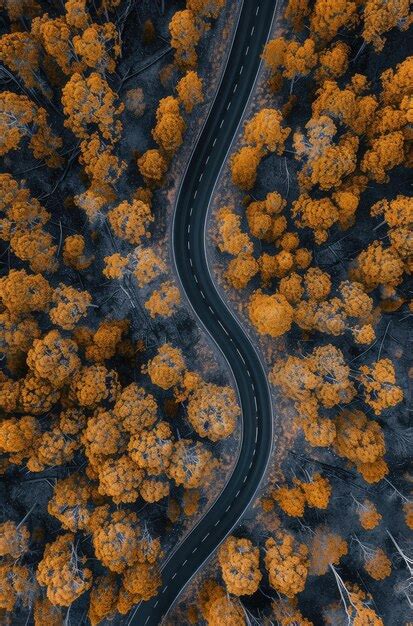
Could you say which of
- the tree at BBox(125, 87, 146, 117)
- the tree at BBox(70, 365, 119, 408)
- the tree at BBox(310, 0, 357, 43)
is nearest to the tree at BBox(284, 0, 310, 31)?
the tree at BBox(310, 0, 357, 43)

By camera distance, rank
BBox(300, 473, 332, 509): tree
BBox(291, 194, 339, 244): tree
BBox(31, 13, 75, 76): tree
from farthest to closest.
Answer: BBox(300, 473, 332, 509): tree → BBox(291, 194, 339, 244): tree → BBox(31, 13, 75, 76): tree

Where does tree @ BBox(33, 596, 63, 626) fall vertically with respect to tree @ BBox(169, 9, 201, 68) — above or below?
below

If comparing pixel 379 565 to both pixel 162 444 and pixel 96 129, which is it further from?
pixel 96 129

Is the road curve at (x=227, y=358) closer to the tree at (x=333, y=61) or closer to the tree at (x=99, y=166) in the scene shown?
the tree at (x=99, y=166)

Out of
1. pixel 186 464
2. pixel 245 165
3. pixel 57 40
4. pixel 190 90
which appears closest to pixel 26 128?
pixel 57 40

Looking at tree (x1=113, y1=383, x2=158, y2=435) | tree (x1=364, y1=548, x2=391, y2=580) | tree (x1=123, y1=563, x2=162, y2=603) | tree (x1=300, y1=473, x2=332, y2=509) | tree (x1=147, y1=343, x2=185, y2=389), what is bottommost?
tree (x1=364, y1=548, x2=391, y2=580)

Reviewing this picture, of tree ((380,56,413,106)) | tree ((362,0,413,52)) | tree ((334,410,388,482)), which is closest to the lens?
tree ((362,0,413,52))

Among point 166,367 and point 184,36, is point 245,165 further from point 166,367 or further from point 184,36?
point 166,367

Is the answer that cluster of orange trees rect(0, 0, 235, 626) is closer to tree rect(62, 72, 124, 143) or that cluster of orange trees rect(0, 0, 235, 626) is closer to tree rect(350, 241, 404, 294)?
tree rect(62, 72, 124, 143)
